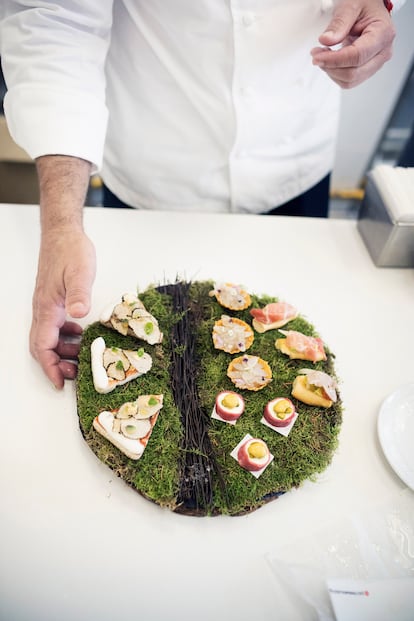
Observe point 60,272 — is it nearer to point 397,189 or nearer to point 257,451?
point 257,451

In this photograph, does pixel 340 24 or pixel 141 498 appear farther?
pixel 340 24

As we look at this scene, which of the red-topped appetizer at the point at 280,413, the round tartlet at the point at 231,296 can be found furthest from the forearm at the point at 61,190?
the red-topped appetizer at the point at 280,413

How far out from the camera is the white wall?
Answer: 7.88ft

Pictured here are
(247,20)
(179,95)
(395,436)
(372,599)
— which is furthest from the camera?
(179,95)

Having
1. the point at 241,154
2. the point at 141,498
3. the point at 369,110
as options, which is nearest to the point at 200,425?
the point at 141,498

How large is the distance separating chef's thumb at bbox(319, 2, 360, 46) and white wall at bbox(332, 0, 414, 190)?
55.9 inches

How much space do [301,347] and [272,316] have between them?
110 mm

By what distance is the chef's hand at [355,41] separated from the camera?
1.03 m

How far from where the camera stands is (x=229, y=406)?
37.4 inches

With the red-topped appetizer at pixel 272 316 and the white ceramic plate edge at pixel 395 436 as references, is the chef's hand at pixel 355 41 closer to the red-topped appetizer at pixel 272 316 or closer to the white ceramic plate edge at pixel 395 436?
the red-topped appetizer at pixel 272 316

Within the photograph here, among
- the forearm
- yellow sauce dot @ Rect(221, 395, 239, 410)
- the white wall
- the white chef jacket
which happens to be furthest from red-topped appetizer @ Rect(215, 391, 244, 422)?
the white wall

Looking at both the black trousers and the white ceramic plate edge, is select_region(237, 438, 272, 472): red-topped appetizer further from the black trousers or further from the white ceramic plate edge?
the black trousers

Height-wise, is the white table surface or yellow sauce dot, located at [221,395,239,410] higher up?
yellow sauce dot, located at [221,395,239,410]

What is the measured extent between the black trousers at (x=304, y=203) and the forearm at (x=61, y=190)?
40 centimetres
